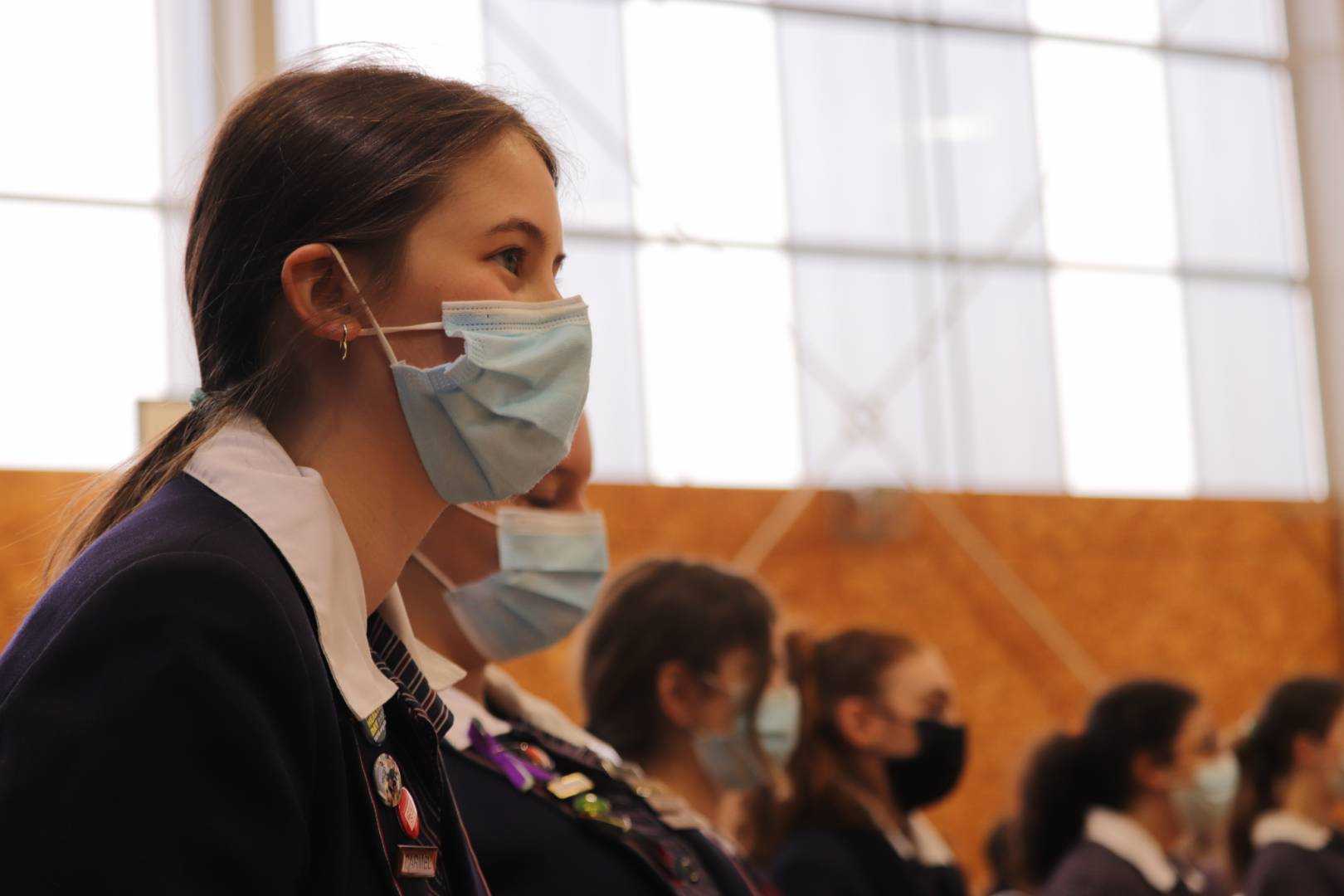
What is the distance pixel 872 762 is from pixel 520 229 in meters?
2.62

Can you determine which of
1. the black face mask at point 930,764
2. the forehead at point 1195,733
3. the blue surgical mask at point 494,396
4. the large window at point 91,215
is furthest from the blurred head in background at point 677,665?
the large window at point 91,215

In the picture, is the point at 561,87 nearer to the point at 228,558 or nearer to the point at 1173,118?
the point at 1173,118

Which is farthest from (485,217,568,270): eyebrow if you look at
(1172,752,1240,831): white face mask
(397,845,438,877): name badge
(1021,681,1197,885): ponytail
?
(1172,752,1240,831): white face mask

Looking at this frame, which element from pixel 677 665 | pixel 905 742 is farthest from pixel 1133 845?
pixel 677 665

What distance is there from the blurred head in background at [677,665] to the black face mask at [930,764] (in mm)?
922

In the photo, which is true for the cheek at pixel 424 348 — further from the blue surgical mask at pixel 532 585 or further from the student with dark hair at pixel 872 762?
the student with dark hair at pixel 872 762

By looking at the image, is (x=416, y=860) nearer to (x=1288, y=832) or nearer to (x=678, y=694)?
(x=678, y=694)

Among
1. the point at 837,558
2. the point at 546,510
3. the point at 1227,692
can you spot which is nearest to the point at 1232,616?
the point at 1227,692

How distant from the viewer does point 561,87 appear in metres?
7.44

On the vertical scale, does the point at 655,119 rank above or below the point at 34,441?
above

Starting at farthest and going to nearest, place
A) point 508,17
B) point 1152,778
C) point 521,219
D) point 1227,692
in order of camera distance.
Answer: point 1227,692 → point 508,17 → point 1152,778 → point 521,219

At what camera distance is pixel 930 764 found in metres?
3.82

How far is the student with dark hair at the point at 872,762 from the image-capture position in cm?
348

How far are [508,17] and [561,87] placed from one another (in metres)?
0.40
